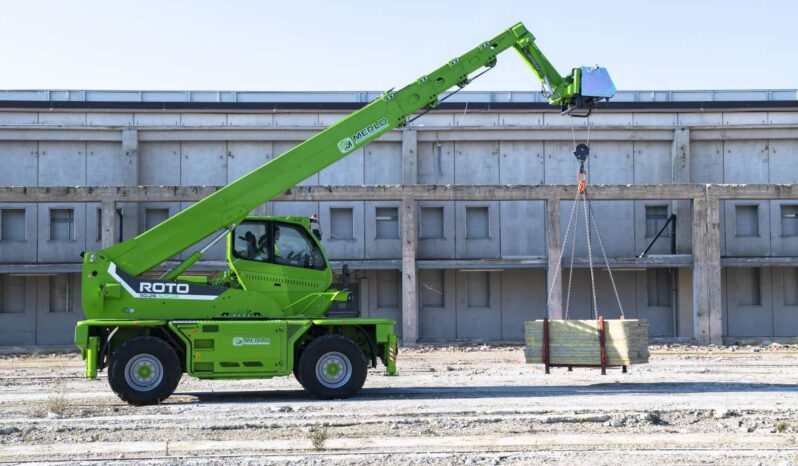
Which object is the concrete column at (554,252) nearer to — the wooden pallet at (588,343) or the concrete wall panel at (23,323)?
the wooden pallet at (588,343)

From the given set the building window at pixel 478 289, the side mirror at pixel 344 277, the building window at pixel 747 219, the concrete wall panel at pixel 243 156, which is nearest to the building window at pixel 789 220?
the building window at pixel 747 219

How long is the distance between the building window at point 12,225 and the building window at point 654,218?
21931mm

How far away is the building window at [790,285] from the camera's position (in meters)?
34.7

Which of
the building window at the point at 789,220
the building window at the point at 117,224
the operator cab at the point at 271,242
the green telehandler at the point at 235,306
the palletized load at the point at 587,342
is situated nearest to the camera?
the green telehandler at the point at 235,306

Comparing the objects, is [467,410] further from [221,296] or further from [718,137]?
[718,137]

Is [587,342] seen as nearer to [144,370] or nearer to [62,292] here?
[144,370]

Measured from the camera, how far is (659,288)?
3484cm

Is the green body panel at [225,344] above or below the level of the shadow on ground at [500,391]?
above

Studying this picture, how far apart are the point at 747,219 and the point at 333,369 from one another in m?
22.7

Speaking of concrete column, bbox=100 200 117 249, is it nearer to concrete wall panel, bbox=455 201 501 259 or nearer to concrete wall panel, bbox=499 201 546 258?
concrete wall panel, bbox=455 201 501 259

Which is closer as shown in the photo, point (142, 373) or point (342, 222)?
point (142, 373)

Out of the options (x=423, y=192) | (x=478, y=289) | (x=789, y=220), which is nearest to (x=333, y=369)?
(x=423, y=192)

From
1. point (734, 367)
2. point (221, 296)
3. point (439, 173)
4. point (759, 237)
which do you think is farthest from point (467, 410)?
point (759, 237)

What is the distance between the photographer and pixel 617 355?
63.4ft
